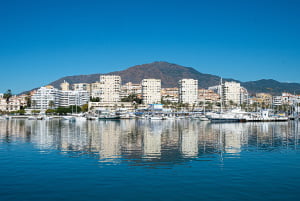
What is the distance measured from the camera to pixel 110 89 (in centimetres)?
18425

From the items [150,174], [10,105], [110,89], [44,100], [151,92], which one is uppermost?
[110,89]

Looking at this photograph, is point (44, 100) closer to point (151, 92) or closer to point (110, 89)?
point (110, 89)

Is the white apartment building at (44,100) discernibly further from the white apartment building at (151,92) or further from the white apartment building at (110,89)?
the white apartment building at (151,92)

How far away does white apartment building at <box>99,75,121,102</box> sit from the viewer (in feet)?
598

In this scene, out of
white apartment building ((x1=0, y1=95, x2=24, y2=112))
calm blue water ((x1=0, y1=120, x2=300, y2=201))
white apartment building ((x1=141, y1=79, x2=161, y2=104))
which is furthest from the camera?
white apartment building ((x1=141, y1=79, x2=161, y2=104))

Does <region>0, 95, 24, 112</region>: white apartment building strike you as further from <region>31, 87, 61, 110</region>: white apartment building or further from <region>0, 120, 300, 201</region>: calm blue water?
<region>0, 120, 300, 201</region>: calm blue water

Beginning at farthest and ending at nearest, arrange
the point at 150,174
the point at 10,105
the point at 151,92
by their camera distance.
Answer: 1. the point at 151,92
2. the point at 10,105
3. the point at 150,174

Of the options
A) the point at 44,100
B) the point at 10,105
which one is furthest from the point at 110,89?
the point at 10,105

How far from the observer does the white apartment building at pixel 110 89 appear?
182250 mm

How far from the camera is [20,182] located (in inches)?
682

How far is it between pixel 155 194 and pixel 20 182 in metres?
7.75

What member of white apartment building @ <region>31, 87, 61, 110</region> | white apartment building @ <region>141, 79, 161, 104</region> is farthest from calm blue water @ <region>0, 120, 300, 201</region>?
white apartment building @ <region>31, 87, 61, 110</region>

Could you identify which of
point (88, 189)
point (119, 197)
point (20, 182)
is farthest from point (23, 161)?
point (119, 197)

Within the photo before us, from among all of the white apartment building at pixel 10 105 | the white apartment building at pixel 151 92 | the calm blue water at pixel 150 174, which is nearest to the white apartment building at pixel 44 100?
the white apartment building at pixel 10 105
